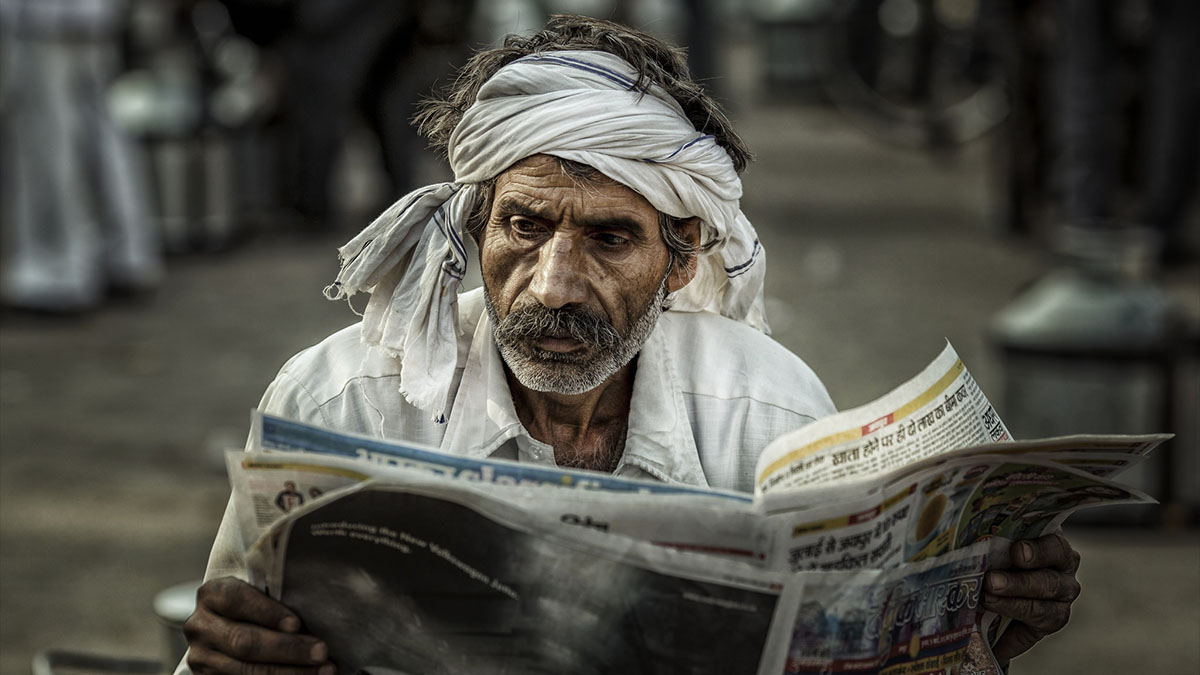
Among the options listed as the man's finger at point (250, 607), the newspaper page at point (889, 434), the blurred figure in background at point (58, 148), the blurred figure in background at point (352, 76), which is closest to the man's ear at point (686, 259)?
the newspaper page at point (889, 434)

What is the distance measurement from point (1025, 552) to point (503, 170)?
0.82 metres

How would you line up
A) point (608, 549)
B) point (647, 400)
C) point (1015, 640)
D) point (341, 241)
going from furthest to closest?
point (341, 241) → point (647, 400) → point (1015, 640) → point (608, 549)

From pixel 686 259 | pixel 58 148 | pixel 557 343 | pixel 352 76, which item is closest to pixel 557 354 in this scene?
pixel 557 343

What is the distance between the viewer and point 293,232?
9727mm

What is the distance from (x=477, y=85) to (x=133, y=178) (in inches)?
239

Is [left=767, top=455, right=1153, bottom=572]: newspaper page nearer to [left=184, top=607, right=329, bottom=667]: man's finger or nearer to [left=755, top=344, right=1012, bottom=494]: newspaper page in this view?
[left=755, top=344, right=1012, bottom=494]: newspaper page

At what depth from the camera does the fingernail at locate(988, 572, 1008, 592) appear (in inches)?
75.5

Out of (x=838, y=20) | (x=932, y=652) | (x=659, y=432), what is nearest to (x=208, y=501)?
(x=659, y=432)

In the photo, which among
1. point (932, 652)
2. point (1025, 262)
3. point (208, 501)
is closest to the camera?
point (932, 652)

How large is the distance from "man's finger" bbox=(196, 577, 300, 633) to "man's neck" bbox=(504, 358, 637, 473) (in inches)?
23.1

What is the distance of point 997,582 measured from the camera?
6.30 ft

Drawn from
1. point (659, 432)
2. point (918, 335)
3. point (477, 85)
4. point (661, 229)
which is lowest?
point (918, 335)

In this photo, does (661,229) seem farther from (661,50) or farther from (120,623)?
(120,623)

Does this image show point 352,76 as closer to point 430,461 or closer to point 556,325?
point 556,325
